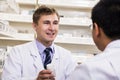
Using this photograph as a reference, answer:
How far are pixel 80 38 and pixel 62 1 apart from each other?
461 mm

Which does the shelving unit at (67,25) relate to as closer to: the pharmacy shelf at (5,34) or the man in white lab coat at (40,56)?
the pharmacy shelf at (5,34)

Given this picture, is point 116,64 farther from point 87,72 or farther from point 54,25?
point 54,25

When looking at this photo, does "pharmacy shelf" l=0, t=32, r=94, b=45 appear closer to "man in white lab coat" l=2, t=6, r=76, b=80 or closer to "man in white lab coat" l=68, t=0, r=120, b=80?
"man in white lab coat" l=2, t=6, r=76, b=80

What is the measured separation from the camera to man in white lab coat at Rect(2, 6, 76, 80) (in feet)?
5.78

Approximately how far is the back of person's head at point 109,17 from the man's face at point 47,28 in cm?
93

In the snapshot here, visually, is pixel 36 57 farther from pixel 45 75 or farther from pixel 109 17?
pixel 109 17

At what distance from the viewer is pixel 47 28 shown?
1904mm

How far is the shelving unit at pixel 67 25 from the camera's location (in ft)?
8.77

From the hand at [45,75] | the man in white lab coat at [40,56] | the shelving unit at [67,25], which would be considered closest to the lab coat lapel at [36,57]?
the man in white lab coat at [40,56]

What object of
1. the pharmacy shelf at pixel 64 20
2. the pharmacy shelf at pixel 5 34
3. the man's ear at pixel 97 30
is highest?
the man's ear at pixel 97 30

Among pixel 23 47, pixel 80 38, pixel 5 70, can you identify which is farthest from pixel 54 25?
pixel 80 38

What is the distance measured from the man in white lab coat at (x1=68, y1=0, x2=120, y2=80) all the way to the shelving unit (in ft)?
5.51

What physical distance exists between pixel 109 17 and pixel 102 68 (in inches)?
7.7

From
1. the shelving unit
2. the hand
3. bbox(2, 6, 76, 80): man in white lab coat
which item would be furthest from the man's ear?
the shelving unit
